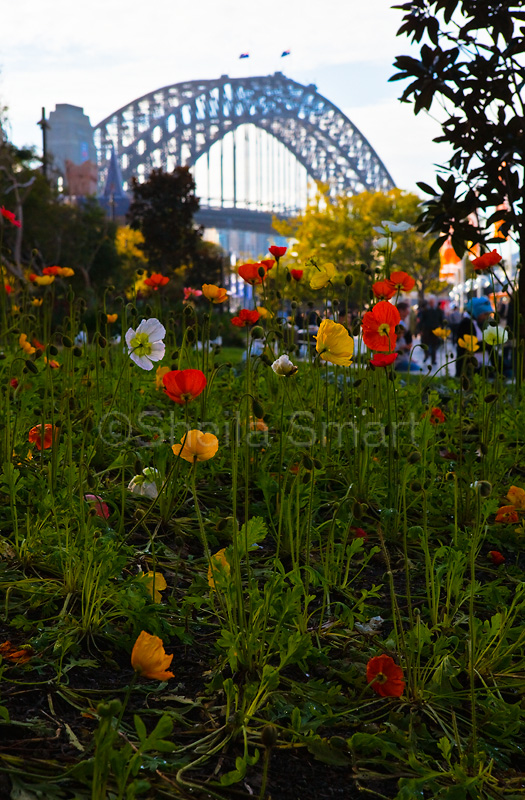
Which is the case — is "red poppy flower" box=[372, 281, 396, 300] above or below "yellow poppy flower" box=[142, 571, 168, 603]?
above

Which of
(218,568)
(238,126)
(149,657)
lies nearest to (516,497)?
(218,568)

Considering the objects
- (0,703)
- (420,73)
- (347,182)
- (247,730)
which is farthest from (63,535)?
(347,182)

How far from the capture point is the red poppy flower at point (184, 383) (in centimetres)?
130

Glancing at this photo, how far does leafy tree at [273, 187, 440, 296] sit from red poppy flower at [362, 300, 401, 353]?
3251 centimetres

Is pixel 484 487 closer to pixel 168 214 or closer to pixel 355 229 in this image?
pixel 168 214

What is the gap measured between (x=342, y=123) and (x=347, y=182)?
223 inches

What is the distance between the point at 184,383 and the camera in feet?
4.29

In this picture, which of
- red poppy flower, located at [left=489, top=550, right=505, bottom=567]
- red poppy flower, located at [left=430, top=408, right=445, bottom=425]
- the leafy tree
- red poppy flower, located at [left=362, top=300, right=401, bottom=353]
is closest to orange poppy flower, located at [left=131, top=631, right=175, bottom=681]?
red poppy flower, located at [left=362, top=300, right=401, bottom=353]

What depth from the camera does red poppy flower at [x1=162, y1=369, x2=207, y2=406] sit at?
4.25 feet

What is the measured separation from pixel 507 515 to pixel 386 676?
3.00ft

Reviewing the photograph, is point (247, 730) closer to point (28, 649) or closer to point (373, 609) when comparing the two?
point (28, 649)

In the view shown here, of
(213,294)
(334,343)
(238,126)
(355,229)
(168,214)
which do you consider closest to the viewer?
(334,343)

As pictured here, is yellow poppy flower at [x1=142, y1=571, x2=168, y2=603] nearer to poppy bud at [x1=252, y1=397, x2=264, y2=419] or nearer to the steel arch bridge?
poppy bud at [x1=252, y1=397, x2=264, y2=419]

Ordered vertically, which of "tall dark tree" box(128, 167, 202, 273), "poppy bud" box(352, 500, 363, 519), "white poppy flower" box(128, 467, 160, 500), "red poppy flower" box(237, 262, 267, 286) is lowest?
"white poppy flower" box(128, 467, 160, 500)
